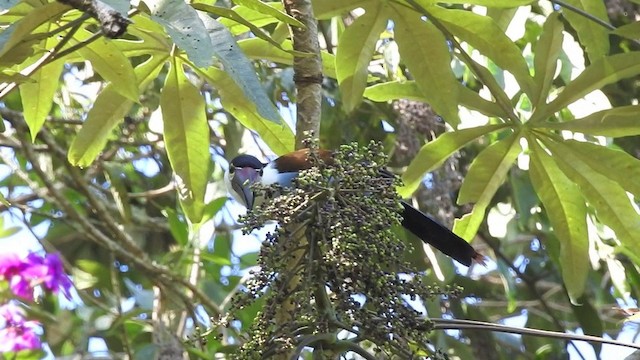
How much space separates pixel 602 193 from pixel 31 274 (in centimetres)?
121

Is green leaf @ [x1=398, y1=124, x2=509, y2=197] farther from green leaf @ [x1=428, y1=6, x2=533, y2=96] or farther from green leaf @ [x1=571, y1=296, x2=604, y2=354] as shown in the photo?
green leaf @ [x1=571, y1=296, x2=604, y2=354]

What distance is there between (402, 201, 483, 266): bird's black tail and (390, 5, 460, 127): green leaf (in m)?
0.18

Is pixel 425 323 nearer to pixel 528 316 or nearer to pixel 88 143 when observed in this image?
pixel 88 143

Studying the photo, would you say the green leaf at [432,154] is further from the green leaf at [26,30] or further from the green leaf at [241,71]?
the green leaf at [26,30]

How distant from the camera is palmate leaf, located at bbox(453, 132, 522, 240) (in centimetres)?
187

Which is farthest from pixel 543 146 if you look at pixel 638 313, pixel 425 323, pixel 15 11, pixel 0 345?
pixel 0 345

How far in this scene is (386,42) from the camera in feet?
8.92

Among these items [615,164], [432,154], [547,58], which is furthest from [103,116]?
[615,164]

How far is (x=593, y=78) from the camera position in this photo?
71.1 inches

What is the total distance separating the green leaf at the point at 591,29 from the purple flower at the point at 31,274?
124cm

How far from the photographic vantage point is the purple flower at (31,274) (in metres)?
2.13

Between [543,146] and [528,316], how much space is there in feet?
6.05

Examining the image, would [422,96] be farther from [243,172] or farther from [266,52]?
[243,172]

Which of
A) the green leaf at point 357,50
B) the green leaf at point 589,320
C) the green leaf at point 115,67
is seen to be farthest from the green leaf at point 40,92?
the green leaf at point 589,320
